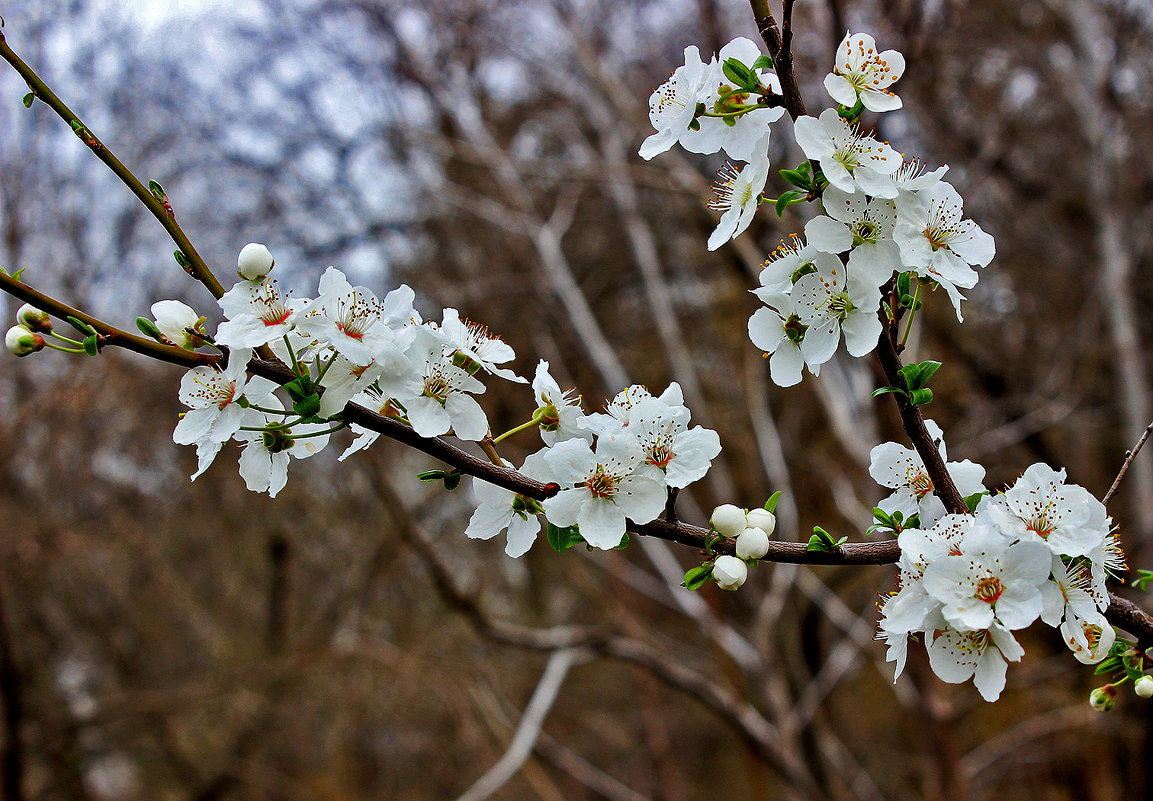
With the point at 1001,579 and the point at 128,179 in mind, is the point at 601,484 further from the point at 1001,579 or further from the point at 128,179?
the point at 128,179

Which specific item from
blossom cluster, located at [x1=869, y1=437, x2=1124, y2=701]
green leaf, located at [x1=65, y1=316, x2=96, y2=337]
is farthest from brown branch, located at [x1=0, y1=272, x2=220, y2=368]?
blossom cluster, located at [x1=869, y1=437, x2=1124, y2=701]

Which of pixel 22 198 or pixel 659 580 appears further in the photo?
pixel 659 580

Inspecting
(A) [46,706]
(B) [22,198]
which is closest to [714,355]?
(B) [22,198]

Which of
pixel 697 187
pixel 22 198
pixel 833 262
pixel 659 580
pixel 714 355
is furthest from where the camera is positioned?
pixel 714 355

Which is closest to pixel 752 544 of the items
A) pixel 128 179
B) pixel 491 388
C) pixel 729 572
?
pixel 729 572

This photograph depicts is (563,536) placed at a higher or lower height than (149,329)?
lower

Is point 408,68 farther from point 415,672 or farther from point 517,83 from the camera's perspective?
point 415,672
